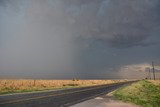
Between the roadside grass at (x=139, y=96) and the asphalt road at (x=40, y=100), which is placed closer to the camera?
the asphalt road at (x=40, y=100)

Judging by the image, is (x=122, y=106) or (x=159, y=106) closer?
(x=122, y=106)

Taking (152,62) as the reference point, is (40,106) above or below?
below

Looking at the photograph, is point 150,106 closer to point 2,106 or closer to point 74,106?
point 74,106

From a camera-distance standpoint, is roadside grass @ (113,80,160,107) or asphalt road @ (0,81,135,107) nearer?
asphalt road @ (0,81,135,107)

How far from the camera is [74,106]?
60.4 ft

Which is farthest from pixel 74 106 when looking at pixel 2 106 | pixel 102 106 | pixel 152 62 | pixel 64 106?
pixel 152 62

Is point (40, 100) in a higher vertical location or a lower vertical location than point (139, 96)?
higher

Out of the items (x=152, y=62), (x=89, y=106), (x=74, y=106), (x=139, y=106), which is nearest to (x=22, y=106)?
(x=74, y=106)

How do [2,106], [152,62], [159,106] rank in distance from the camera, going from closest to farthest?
[2,106], [159,106], [152,62]

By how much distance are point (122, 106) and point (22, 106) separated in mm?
8038

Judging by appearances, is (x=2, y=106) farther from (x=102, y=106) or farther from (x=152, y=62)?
(x=152, y=62)

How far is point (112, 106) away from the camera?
62.7 feet

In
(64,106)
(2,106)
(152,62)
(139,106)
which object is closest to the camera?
(2,106)

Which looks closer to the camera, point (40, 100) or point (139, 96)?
point (40, 100)
